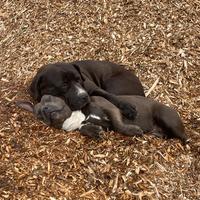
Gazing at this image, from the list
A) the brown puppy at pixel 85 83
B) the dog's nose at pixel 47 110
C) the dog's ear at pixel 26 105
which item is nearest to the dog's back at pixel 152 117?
the brown puppy at pixel 85 83

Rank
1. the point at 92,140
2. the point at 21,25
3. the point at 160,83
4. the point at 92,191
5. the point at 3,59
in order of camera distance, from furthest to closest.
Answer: the point at 21,25 → the point at 3,59 → the point at 160,83 → the point at 92,140 → the point at 92,191

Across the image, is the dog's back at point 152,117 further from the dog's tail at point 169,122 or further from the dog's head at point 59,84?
the dog's head at point 59,84

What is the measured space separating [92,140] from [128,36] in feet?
8.49

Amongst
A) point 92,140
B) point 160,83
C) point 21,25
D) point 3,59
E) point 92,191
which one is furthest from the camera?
point 21,25

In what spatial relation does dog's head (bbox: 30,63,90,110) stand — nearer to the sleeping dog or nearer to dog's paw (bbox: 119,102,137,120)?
the sleeping dog

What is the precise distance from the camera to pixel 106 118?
6.69 meters

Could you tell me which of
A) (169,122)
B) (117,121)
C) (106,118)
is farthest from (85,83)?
(169,122)

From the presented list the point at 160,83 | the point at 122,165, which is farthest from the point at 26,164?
the point at 160,83

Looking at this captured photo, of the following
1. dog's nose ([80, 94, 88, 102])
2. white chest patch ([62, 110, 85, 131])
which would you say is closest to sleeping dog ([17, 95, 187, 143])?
white chest patch ([62, 110, 85, 131])

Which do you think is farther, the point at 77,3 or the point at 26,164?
the point at 77,3

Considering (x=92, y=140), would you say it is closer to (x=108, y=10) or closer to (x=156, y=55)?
(x=156, y=55)

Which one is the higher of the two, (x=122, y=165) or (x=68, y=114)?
(x=68, y=114)

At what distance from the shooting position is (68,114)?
666 cm

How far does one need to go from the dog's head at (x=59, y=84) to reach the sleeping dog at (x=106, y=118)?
14cm
